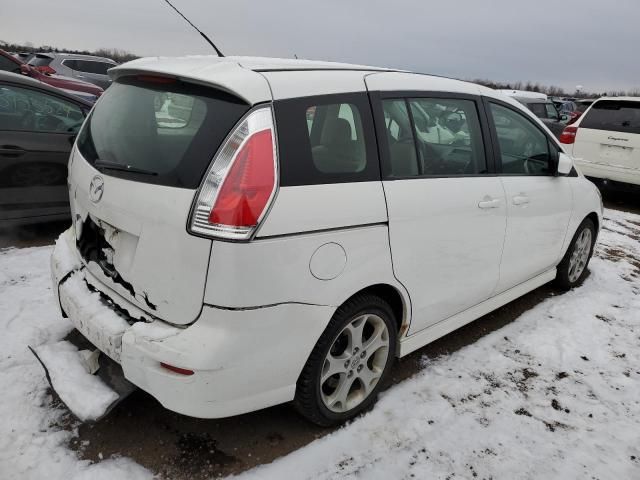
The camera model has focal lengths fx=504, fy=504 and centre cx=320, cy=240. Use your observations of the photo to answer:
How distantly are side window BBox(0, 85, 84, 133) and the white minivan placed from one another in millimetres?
2340

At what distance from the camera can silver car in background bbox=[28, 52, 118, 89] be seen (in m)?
15.7

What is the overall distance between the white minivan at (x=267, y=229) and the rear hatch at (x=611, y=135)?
6.10 metres

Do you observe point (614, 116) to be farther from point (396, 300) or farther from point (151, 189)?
point (151, 189)

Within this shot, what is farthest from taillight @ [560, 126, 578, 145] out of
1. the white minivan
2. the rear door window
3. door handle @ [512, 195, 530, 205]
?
the rear door window

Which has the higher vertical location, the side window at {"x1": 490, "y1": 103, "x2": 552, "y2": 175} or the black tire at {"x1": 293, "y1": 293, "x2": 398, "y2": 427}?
the side window at {"x1": 490, "y1": 103, "x2": 552, "y2": 175}

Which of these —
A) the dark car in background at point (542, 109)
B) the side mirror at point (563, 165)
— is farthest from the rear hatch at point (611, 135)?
the dark car in background at point (542, 109)

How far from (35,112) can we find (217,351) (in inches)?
152

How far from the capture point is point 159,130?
7.30 ft

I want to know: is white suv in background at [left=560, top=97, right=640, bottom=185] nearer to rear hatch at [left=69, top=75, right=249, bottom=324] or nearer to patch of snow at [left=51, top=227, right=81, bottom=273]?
rear hatch at [left=69, top=75, right=249, bottom=324]

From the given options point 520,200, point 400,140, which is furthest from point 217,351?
point 520,200

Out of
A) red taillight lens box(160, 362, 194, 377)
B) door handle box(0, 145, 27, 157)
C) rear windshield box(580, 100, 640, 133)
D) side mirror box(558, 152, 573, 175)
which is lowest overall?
red taillight lens box(160, 362, 194, 377)

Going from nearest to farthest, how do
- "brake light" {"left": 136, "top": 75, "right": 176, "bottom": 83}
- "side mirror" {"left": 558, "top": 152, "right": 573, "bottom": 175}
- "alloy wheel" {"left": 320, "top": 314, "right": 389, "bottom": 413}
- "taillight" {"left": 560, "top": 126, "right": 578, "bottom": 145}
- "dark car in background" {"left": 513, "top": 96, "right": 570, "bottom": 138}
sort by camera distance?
1. "brake light" {"left": 136, "top": 75, "right": 176, "bottom": 83}
2. "alloy wheel" {"left": 320, "top": 314, "right": 389, "bottom": 413}
3. "side mirror" {"left": 558, "top": 152, "right": 573, "bottom": 175}
4. "taillight" {"left": 560, "top": 126, "right": 578, "bottom": 145}
5. "dark car in background" {"left": 513, "top": 96, "right": 570, "bottom": 138}

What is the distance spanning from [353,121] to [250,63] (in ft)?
1.79

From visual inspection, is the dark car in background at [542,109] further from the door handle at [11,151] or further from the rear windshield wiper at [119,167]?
the rear windshield wiper at [119,167]
